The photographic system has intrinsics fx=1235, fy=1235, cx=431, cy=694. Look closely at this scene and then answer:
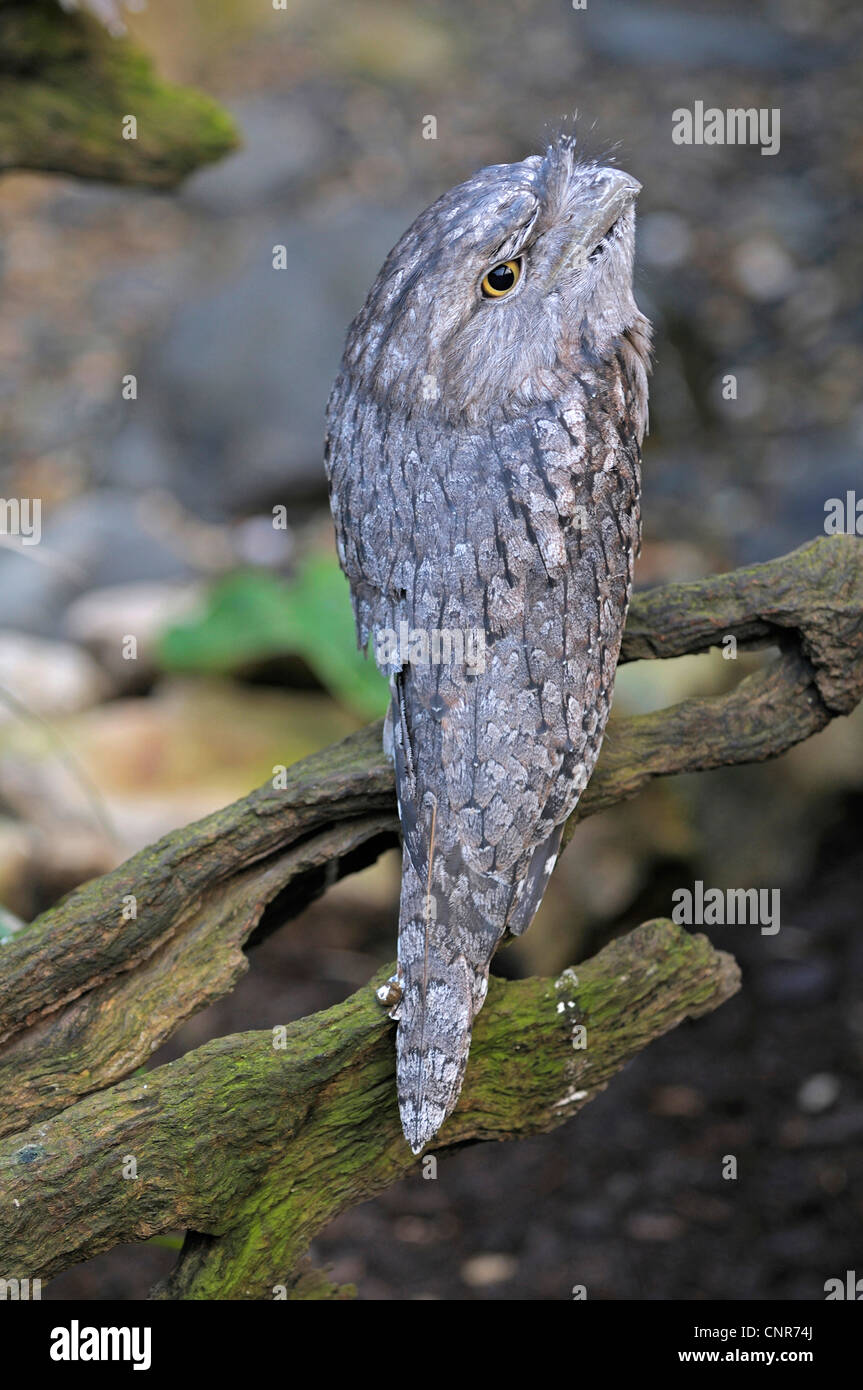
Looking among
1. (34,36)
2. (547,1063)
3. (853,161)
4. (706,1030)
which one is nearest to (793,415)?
(853,161)

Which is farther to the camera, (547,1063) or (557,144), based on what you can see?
(547,1063)

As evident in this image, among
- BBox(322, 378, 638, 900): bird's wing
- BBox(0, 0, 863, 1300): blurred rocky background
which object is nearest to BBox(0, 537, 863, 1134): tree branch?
BBox(322, 378, 638, 900): bird's wing

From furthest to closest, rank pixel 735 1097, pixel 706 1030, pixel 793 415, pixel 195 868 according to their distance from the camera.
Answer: pixel 793 415
pixel 706 1030
pixel 735 1097
pixel 195 868

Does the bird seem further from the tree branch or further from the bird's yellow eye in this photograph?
the tree branch

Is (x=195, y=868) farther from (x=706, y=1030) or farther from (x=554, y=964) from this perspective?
(x=706, y=1030)

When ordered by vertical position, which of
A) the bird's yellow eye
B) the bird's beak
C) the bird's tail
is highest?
the bird's beak

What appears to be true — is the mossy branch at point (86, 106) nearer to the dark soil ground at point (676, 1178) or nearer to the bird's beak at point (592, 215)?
the bird's beak at point (592, 215)
